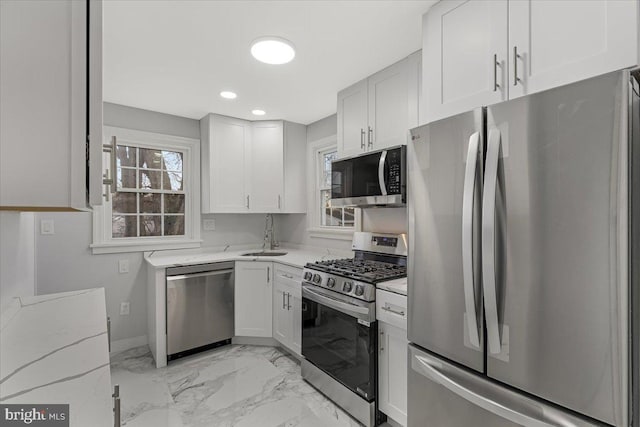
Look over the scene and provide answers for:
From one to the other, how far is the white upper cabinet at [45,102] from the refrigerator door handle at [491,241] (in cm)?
123

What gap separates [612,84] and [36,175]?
1.48m

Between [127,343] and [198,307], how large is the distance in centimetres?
90

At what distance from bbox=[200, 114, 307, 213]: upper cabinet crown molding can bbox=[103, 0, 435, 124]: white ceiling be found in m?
0.59

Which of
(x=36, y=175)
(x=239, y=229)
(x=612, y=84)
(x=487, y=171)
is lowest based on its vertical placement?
(x=239, y=229)

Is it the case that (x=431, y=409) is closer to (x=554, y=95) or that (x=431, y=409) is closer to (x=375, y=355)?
(x=375, y=355)

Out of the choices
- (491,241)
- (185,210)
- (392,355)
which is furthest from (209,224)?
(491,241)

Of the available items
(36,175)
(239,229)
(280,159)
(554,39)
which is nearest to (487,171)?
(554,39)

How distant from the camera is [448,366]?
4.65 feet

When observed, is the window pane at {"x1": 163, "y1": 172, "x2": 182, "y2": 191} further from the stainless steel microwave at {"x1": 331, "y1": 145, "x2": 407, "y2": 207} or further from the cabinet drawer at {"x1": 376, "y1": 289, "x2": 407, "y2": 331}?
the cabinet drawer at {"x1": 376, "y1": 289, "x2": 407, "y2": 331}

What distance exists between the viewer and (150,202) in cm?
344

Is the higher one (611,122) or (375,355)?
(611,122)

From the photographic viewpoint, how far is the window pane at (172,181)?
3535 millimetres

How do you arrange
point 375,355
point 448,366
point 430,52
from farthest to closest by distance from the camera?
point 375,355, point 430,52, point 448,366

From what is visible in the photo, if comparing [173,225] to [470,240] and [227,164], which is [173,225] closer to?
[227,164]
